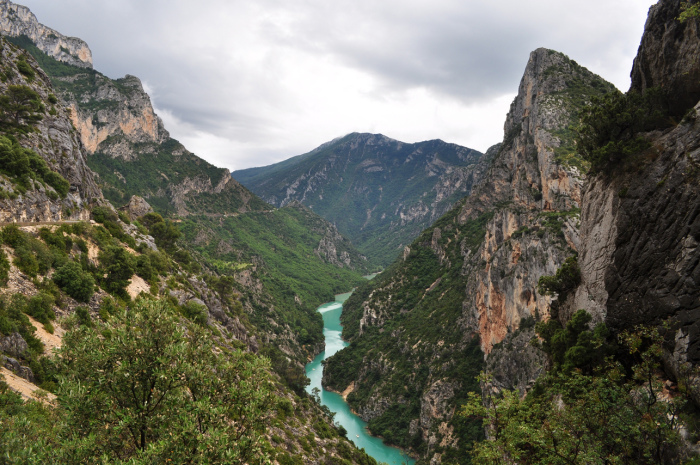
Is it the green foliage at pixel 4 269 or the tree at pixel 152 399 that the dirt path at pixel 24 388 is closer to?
the tree at pixel 152 399

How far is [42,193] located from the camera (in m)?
29.3

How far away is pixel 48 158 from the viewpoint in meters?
34.2

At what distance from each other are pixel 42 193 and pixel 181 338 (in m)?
28.1

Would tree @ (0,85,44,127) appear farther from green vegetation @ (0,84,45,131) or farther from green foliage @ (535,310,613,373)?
green foliage @ (535,310,613,373)

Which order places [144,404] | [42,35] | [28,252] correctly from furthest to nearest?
[42,35] → [28,252] → [144,404]

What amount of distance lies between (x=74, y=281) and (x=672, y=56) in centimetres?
3855

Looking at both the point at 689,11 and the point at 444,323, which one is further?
the point at 444,323

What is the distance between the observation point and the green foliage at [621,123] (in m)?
20.0

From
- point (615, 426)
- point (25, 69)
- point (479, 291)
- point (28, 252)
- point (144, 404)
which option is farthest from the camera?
point (479, 291)

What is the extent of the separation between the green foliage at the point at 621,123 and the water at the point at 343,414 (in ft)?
142

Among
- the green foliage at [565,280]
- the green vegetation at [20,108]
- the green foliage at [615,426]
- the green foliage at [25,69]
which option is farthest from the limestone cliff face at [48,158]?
the green foliage at [565,280]

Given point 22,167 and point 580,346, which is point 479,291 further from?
point 22,167

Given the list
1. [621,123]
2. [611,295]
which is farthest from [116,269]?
[621,123]

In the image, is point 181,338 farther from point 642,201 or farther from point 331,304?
point 331,304
